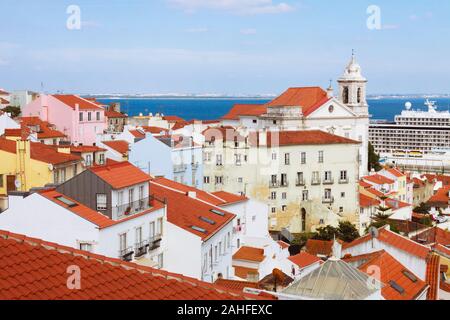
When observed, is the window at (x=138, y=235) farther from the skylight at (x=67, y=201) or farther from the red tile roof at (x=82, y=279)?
the red tile roof at (x=82, y=279)

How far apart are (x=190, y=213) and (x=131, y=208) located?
351 centimetres

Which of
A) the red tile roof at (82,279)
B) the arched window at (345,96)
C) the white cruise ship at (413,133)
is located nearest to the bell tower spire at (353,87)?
the arched window at (345,96)

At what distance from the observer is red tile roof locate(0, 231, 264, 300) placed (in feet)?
17.6

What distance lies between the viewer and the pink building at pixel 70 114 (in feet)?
155

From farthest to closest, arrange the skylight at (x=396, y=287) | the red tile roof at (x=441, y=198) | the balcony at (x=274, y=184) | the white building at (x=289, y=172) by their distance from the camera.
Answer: the red tile roof at (x=441, y=198), the balcony at (x=274, y=184), the white building at (x=289, y=172), the skylight at (x=396, y=287)

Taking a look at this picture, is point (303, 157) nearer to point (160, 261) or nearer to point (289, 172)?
point (289, 172)

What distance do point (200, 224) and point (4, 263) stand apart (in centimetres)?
1552

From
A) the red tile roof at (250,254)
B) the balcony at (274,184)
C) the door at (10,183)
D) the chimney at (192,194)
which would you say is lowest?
the red tile roof at (250,254)

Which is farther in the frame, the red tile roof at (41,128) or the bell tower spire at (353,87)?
the bell tower spire at (353,87)

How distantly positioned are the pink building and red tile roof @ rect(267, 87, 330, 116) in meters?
15.4

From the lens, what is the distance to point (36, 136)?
126 ft

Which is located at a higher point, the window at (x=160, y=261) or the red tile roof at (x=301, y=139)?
the red tile roof at (x=301, y=139)

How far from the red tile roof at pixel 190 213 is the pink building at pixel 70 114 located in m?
23.8
